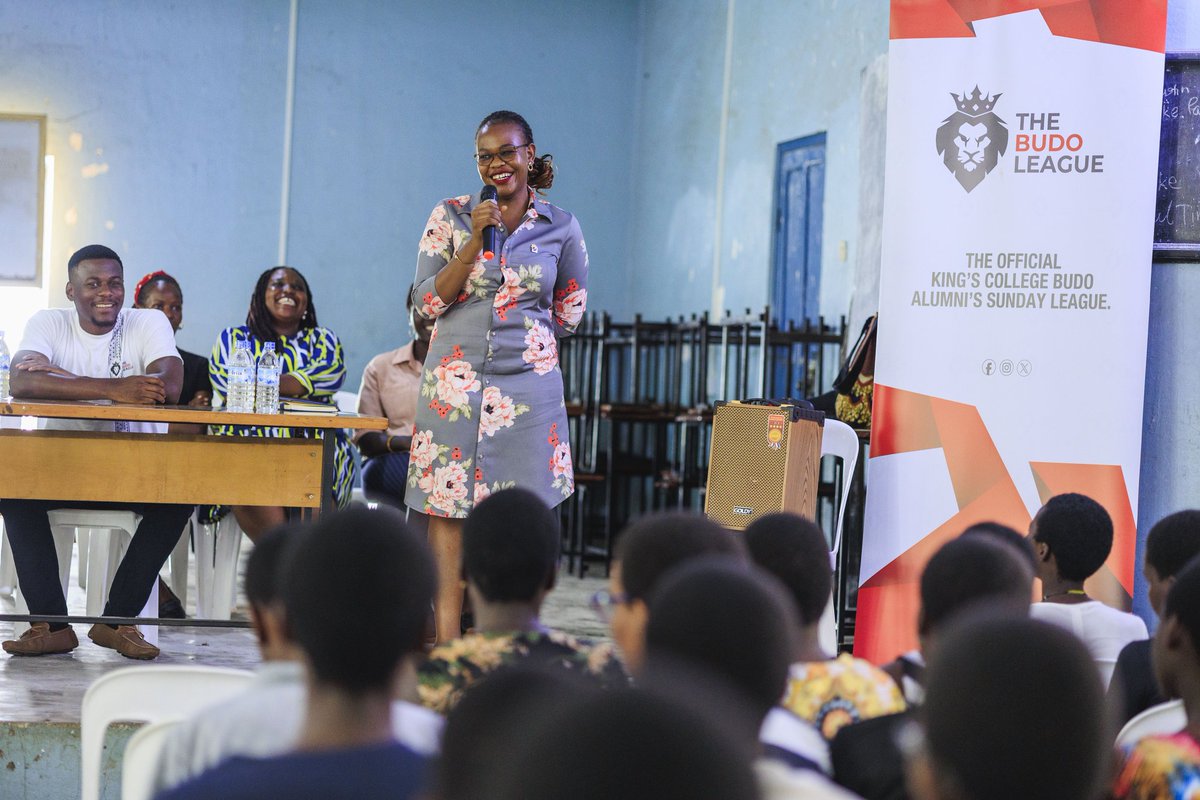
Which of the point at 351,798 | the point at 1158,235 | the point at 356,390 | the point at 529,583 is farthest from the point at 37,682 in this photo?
the point at 356,390

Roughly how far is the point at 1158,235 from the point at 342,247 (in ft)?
18.0

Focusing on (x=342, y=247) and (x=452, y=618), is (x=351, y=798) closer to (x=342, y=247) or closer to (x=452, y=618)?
(x=452, y=618)

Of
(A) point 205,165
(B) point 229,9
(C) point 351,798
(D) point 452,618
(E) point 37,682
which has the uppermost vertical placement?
(B) point 229,9

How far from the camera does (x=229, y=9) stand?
8.38 m

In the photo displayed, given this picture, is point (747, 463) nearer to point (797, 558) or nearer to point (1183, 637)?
point (797, 558)

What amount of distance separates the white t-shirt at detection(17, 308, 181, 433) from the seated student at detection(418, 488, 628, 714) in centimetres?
230

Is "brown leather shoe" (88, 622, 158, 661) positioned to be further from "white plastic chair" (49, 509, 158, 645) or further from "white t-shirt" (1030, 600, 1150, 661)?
"white t-shirt" (1030, 600, 1150, 661)

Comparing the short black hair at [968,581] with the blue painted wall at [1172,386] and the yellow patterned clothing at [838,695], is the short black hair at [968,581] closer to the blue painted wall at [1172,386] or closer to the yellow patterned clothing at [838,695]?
the yellow patterned clothing at [838,695]

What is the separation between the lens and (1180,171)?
164 inches

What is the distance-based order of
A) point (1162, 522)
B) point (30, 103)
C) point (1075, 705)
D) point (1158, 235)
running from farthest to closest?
point (30, 103) → point (1158, 235) → point (1162, 522) → point (1075, 705)

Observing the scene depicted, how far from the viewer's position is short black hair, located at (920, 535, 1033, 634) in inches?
77.9

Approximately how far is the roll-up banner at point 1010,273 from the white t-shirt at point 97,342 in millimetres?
2157

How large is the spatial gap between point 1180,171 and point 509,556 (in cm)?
293

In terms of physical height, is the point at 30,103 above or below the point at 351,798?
above
